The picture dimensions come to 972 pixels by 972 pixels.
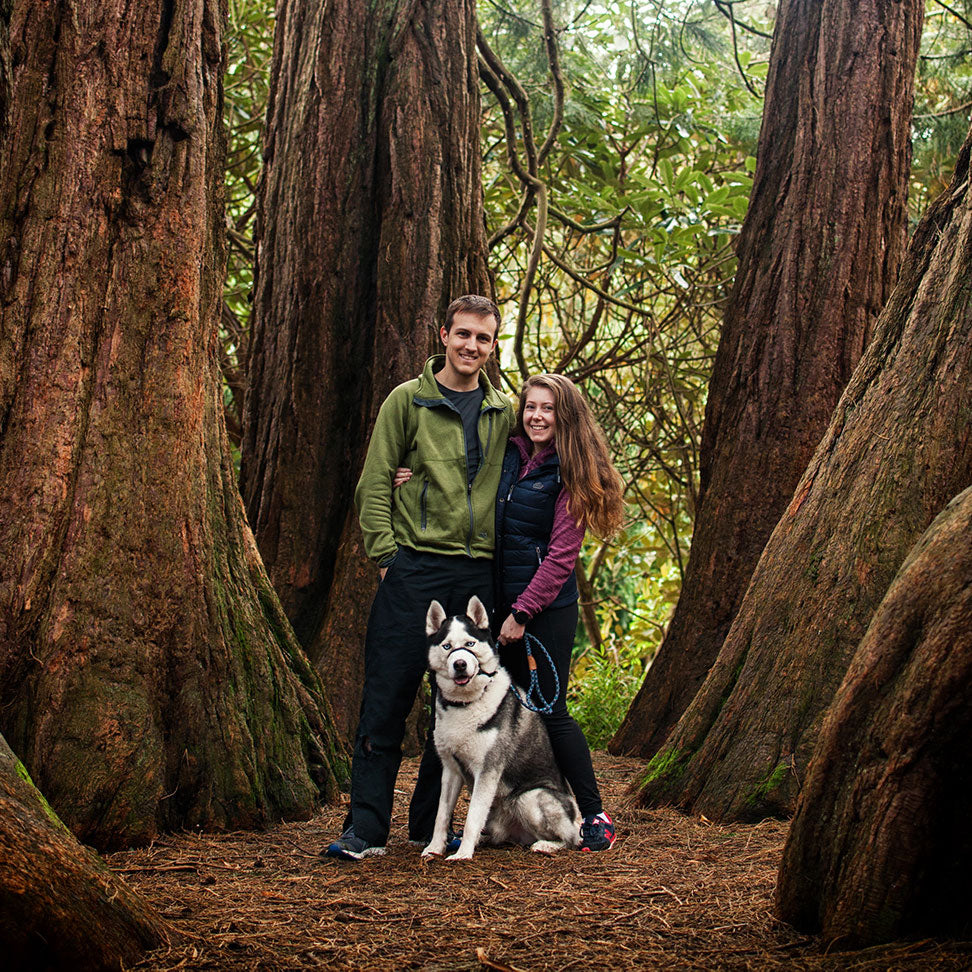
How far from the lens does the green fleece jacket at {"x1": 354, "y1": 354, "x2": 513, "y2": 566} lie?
4.50 metres

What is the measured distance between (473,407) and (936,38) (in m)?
7.87

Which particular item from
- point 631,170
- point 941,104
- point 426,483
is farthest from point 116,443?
point 941,104

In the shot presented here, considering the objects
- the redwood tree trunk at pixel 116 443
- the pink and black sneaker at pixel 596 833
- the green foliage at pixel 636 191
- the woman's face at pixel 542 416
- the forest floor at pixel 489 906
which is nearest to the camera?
the forest floor at pixel 489 906

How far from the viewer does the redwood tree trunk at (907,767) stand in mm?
2748

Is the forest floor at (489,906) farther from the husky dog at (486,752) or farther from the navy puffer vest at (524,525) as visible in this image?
the navy puffer vest at (524,525)

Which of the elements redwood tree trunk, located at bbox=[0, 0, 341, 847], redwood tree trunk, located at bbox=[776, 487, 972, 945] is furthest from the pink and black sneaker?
redwood tree trunk, located at bbox=[776, 487, 972, 945]

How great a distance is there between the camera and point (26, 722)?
408 centimetres

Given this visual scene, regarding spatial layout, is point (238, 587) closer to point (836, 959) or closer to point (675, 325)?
point (836, 959)

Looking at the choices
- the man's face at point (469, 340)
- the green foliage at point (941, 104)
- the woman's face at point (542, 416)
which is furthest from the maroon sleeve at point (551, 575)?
the green foliage at point (941, 104)

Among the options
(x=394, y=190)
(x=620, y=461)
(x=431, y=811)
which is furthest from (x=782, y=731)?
(x=620, y=461)

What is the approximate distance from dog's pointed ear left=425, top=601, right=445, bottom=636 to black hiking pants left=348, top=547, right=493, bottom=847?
0.38ft

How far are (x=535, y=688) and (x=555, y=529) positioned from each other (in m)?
0.73

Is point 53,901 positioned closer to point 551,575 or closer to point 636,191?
point 551,575

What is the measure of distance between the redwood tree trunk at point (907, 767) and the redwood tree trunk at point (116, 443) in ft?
8.91
